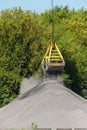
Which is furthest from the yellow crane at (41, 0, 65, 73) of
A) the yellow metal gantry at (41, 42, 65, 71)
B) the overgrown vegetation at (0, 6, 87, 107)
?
the overgrown vegetation at (0, 6, 87, 107)

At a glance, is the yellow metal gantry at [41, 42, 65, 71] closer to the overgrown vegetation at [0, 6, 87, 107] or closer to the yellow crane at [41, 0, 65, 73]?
the yellow crane at [41, 0, 65, 73]

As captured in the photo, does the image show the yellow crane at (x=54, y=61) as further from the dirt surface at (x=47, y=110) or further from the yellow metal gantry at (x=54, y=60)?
the dirt surface at (x=47, y=110)

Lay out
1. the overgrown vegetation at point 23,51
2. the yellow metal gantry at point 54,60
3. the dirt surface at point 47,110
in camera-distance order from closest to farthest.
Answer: the dirt surface at point 47,110, the yellow metal gantry at point 54,60, the overgrown vegetation at point 23,51

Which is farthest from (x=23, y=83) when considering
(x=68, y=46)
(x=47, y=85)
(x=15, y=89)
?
(x=47, y=85)

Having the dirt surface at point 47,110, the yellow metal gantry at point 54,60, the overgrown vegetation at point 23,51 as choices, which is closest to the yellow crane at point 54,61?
the yellow metal gantry at point 54,60

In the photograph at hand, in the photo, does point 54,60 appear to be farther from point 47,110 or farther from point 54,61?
point 47,110

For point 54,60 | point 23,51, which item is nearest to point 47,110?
point 54,60

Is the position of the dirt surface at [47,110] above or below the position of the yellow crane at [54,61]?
below

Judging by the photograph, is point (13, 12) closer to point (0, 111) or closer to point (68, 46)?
point (68, 46)
